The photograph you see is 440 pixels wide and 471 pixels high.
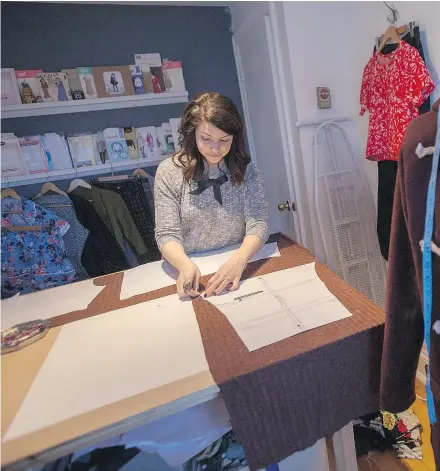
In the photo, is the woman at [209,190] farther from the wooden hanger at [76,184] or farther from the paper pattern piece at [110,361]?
the wooden hanger at [76,184]

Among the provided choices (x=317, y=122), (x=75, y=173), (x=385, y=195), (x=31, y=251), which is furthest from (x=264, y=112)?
(x=31, y=251)

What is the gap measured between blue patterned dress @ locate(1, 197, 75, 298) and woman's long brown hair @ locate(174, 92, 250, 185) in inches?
45.7

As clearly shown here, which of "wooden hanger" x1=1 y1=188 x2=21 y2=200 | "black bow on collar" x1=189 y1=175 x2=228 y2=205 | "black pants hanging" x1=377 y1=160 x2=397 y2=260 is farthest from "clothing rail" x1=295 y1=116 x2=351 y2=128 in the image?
"wooden hanger" x1=1 y1=188 x2=21 y2=200

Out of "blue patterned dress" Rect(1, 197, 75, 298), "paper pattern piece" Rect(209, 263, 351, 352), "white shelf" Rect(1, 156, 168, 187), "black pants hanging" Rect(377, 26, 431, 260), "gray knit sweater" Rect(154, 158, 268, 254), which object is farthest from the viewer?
"white shelf" Rect(1, 156, 168, 187)

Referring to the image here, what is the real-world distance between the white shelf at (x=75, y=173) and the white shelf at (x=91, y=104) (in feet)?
1.23

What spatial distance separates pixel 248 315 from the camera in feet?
2.83

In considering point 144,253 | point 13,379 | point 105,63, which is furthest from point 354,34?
point 13,379

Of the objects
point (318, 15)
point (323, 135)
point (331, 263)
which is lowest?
point (331, 263)

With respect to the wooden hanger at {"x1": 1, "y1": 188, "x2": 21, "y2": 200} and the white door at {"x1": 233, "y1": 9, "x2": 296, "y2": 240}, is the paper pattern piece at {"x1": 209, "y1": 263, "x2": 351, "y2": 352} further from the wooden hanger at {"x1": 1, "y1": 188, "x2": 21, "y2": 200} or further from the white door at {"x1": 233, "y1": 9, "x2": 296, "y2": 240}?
the wooden hanger at {"x1": 1, "y1": 188, "x2": 21, "y2": 200}

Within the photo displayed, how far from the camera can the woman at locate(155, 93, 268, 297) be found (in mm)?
1214

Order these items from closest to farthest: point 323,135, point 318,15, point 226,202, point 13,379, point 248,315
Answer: point 13,379 < point 248,315 < point 226,202 < point 318,15 < point 323,135

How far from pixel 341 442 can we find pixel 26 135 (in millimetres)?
2432

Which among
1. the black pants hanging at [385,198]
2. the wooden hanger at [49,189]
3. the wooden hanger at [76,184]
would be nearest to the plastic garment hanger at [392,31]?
the black pants hanging at [385,198]

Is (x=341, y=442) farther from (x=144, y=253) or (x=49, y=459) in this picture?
(x=144, y=253)
